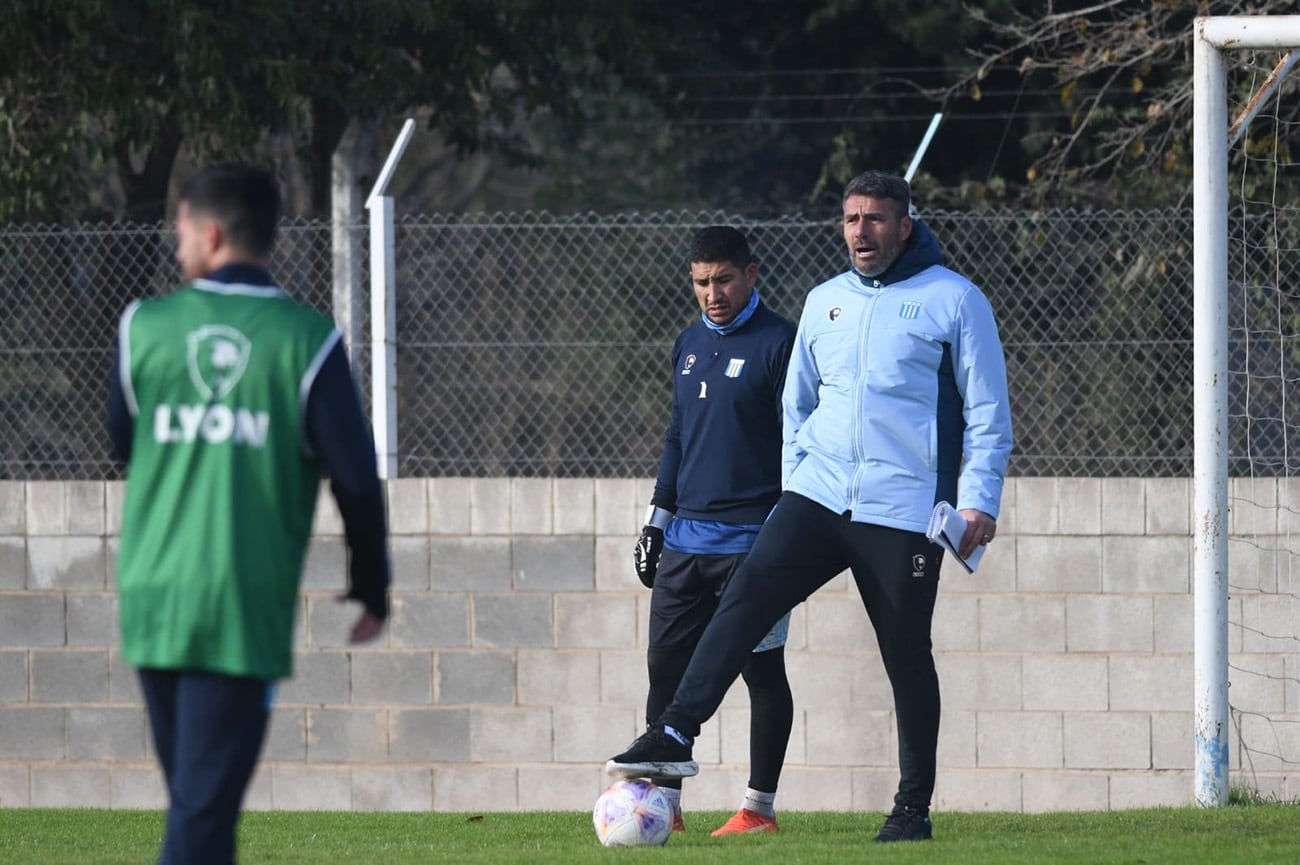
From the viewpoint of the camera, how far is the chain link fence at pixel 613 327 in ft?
26.6

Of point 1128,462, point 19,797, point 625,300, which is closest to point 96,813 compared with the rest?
point 19,797

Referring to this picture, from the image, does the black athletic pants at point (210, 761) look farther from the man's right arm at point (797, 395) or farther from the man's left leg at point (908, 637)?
the man's right arm at point (797, 395)

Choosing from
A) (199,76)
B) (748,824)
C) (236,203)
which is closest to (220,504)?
(236,203)

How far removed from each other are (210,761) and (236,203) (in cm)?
111

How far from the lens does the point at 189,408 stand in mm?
3561

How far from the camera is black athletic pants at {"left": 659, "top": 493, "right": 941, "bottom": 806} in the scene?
18.2 ft

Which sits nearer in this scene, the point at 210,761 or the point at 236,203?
the point at 210,761

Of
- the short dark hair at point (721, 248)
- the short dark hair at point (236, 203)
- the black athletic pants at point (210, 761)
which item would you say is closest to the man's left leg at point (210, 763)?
the black athletic pants at point (210, 761)

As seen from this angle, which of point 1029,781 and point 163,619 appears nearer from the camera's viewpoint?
point 163,619

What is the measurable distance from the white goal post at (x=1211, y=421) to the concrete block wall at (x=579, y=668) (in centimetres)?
106

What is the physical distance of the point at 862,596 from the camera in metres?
5.62

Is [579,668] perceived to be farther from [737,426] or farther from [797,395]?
[797,395]

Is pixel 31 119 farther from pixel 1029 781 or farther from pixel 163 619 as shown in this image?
pixel 163 619

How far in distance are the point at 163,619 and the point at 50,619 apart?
5411 mm
